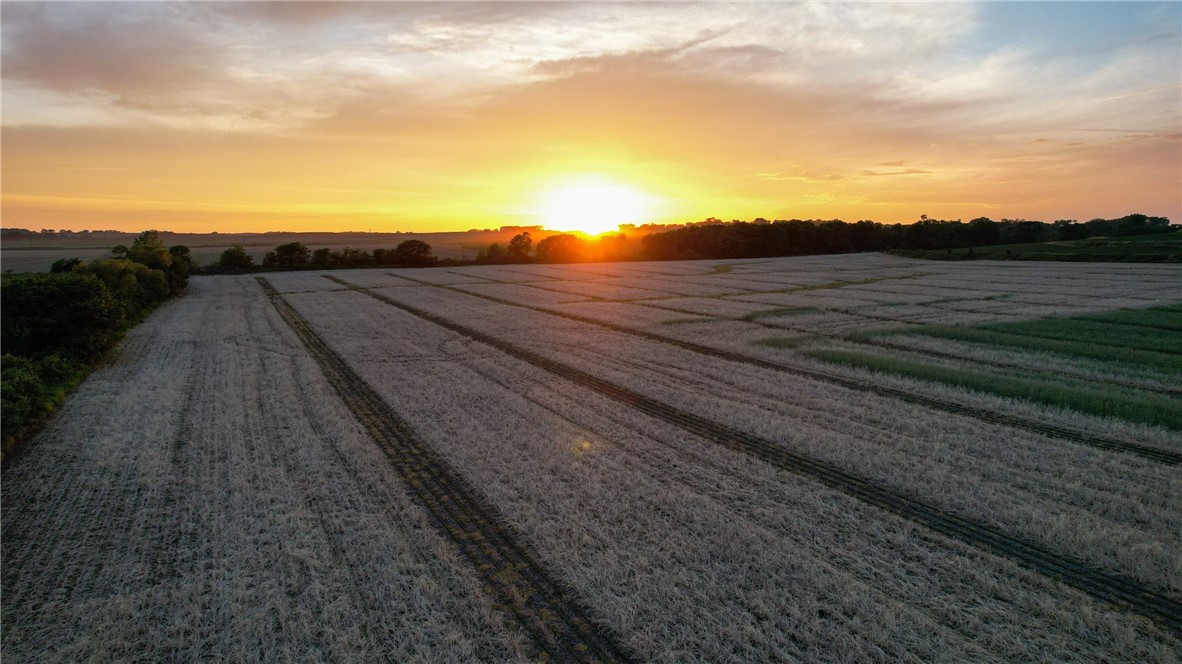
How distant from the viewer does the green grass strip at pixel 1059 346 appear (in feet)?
70.0

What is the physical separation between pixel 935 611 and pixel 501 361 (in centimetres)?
1714

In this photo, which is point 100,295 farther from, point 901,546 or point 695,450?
point 901,546

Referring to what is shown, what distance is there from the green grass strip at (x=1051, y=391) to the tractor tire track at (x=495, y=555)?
14931mm

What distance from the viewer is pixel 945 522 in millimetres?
9883

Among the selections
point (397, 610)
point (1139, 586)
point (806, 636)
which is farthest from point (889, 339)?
point (397, 610)

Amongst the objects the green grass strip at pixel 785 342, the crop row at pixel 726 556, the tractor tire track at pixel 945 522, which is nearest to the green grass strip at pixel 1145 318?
the green grass strip at pixel 785 342

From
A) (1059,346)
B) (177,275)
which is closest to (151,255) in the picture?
(177,275)

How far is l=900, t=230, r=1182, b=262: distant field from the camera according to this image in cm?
6538

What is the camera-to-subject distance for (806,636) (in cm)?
715

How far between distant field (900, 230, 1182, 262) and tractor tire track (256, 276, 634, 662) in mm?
79158

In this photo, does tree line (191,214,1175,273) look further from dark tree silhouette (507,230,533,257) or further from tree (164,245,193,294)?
tree (164,245,193,294)

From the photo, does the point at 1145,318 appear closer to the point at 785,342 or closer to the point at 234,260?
the point at 785,342

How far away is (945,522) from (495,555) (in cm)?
709

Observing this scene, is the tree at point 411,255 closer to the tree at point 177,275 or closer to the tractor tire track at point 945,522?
the tree at point 177,275
